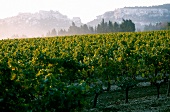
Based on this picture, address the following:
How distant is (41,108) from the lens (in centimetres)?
1276

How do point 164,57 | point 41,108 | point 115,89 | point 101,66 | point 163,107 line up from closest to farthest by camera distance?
point 41,108, point 163,107, point 101,66, point 164,57, point 115,89

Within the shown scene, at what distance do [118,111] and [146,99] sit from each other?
402 cm

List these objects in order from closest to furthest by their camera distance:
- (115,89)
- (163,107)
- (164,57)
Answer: (163,107), (164,57), (115,89)

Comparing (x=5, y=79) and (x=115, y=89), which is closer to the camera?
(x=5, y=79)

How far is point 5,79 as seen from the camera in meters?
12.4

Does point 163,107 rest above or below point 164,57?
below

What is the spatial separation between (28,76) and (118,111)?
10.1 metres

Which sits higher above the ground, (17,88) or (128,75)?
(17,88)

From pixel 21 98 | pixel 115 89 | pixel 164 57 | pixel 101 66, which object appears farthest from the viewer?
pixel 115 89

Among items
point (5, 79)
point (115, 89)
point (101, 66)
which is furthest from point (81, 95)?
point (115, 89)

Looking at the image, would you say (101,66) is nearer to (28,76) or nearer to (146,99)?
(146,99)

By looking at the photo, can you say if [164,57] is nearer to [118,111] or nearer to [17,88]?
[118,111]

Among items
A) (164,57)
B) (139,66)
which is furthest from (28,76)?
(164,57)

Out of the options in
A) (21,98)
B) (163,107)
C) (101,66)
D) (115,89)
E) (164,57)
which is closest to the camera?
(21,98)
